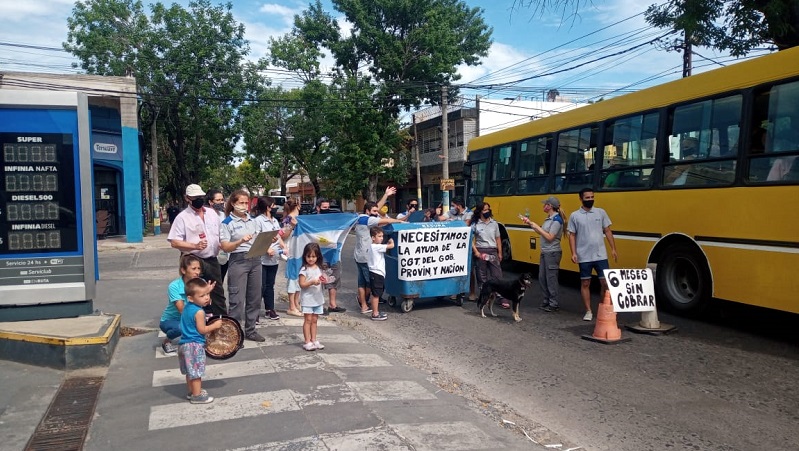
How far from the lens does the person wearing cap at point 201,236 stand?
6.28 meters

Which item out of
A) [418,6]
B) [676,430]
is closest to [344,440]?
[676,430]

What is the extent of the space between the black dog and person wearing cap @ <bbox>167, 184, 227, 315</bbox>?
386 cm

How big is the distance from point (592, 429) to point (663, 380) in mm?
1535

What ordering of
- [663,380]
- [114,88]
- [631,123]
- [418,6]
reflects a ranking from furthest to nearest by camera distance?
[418,6] → [114,88] → [631,123] → [663,380]

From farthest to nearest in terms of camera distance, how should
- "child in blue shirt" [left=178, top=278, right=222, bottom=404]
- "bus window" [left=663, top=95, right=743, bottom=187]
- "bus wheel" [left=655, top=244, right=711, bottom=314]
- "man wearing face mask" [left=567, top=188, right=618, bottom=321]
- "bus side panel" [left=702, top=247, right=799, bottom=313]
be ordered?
"man wearing face mask" [left=567, top=188, right=618, bottom=321], "bus wheel" [left=655, top=244, right=711, bottom=314], "bus window" [left=663, top=95, right=743, bottom=187], "bus side panel" [left=702, top=247, right=799, bottom=313], "child in blue shirt" [left=178, top=278, right=222, bottom=404]

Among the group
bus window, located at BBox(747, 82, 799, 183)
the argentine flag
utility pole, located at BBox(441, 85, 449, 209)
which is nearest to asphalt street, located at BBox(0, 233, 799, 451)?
the argentine flag

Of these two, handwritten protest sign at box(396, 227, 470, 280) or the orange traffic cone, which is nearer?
the orange traffic cone

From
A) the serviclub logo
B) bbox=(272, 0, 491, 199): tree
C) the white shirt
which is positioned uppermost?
bbox=(272, 0, 491, 199): tree

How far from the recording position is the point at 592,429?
4.61m

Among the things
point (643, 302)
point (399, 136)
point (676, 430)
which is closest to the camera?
point (676, 430)

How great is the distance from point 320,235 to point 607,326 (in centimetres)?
449

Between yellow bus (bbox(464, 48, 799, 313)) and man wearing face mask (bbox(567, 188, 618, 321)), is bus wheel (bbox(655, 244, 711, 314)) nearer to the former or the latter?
yellow bus (bbox(464, 48, 799, 313))

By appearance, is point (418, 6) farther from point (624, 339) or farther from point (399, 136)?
point (624, 339)

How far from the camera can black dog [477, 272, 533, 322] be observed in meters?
8.15
